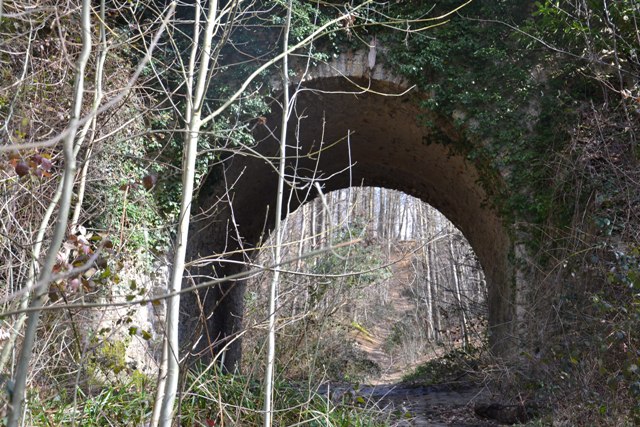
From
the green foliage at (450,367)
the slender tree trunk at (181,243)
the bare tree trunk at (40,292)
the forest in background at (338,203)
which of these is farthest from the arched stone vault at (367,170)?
the bare tree trunk at (40,292)

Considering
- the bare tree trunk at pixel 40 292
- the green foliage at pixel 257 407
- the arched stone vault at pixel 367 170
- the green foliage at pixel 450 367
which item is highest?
the arched stone vault at pixel 367 170

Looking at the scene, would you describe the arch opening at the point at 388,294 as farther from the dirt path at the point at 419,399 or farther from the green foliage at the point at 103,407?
the green foliage at the point at 103,407

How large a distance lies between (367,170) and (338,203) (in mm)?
6794

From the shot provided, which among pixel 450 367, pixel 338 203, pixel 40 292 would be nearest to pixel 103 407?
pixel 338 203

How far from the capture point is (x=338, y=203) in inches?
160

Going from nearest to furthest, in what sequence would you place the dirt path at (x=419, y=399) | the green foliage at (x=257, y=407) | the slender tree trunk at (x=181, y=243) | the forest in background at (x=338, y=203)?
1. the slender tree trunk at (x=181, y=243)
2. the forest in background at (x=338, y=203)
3. the green foliage at (x=257, y=407)
4. the dirt path at (x=419, y=399)

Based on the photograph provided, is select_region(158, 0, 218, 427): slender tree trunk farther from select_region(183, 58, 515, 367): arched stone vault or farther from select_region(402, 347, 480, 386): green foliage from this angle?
select_region(402, 347, 480, 386): green foliage

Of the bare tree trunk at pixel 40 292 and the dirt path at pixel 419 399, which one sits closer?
the bare tree trunk at pixel 40 292

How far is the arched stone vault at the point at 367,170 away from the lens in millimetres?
7801

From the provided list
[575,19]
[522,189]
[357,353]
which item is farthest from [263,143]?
[357,353]

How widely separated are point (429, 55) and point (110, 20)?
3.53m

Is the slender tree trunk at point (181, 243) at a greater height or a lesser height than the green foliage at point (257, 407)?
greater

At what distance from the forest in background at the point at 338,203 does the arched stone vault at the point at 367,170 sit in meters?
0.44

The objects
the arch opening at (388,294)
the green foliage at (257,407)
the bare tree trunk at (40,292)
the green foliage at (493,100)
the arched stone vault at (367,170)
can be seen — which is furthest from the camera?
the arch opening at (388,294)
